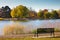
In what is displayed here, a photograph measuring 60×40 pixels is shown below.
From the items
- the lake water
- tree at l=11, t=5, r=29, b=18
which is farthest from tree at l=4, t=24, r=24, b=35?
tree at l=11, t=5, r=29, b=18

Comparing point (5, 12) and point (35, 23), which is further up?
point (5, 12)

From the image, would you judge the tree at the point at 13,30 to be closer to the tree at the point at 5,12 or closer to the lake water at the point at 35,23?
the lake water at the point at 35,23

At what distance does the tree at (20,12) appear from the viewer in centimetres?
230

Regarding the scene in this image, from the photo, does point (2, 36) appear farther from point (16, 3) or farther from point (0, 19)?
point (16, 3)

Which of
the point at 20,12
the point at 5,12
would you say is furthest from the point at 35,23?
the point at 5,12

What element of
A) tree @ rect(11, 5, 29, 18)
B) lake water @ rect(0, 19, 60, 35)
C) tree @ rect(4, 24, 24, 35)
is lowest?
tree @ rect(4, 24, 24, 35)

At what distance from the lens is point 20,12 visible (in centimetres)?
231

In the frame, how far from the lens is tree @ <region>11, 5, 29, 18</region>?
2.30 meters

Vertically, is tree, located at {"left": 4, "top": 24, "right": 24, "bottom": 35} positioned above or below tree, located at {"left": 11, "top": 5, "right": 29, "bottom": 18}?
below

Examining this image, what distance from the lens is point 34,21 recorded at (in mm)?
2340

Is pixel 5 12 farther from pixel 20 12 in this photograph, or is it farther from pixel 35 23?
Result: pixel 35 23

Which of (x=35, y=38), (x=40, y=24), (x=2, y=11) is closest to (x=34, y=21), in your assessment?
(x=40, y=24)

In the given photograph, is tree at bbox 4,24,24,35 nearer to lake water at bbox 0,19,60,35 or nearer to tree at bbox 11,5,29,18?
lake water at bbox 0,19,60,35

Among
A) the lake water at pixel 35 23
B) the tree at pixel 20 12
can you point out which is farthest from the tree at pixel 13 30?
the tree at pixel 20 12
